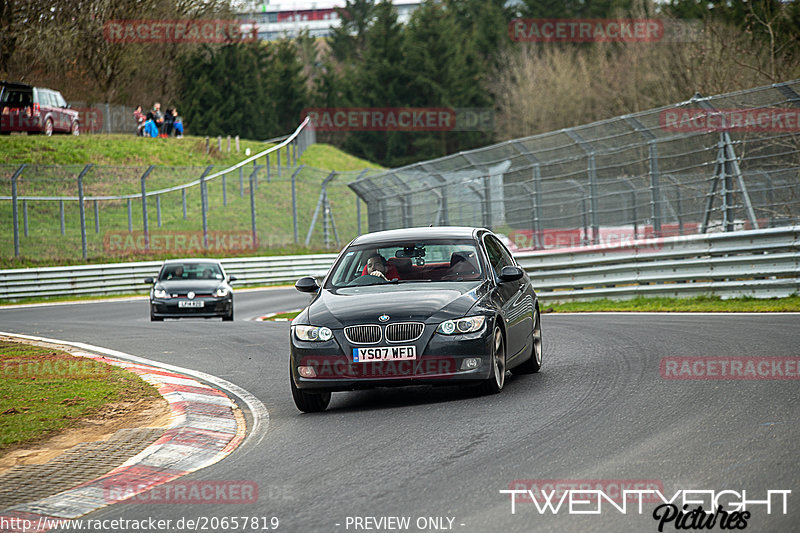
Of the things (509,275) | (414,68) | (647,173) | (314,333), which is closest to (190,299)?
(647,173)

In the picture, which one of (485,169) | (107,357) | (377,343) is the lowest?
(107,357)

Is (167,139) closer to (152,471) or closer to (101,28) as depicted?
(101,28)

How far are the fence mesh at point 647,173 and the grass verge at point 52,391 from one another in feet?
33.5

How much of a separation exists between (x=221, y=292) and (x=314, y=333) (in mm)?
13688

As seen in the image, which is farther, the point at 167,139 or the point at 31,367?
the point at 167,139

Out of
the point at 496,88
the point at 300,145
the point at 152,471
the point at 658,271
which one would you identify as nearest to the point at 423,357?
the point at 152,471

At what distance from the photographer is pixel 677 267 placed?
59.5 feet

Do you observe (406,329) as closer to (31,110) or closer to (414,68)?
(31,110)

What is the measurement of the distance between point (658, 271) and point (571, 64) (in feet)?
172

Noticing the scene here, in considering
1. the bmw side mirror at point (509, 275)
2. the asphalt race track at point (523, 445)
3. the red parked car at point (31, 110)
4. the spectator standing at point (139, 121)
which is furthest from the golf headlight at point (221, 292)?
the spectator standing at point (139, 121)

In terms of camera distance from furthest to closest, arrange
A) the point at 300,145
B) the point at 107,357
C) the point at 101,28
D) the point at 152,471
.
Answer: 1. the point at 300,145
2. the point at 101,28
3. the point at 107,357
4. the point at 152,471

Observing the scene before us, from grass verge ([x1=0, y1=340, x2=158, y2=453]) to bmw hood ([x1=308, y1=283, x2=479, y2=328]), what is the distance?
205 centimetres

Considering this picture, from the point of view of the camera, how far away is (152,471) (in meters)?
6.54

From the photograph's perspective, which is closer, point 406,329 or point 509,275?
point 406,329
